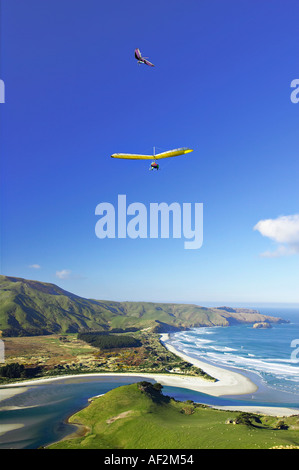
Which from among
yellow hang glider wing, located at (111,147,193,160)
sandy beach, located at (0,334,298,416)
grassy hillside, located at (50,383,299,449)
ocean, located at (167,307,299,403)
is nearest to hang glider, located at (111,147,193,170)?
yellow hang glider wing, located at (111,147,193,160)

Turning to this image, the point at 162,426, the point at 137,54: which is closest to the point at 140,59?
the point at 137,54

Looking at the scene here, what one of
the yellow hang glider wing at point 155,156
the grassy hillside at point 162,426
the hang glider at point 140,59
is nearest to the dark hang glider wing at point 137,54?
the hang glider at point 140,59

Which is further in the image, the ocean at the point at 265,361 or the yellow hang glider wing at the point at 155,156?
the ocean at the point at 265,361


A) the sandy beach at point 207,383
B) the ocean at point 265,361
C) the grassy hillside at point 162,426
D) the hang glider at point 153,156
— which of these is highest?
the hang glider at point 153,156

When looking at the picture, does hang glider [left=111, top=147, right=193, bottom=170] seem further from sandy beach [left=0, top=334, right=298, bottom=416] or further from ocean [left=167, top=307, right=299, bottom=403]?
ocean [left=167, top=307, right=299, bottom=403]

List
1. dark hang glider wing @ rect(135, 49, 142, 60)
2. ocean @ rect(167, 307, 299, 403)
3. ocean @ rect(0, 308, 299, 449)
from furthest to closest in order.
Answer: ocean @ rect(167, 307, 299, 403) < ocean @ rect(0, 308, 299, 449) < dark hang glider wing @ rect(135, 49, 142, 60)

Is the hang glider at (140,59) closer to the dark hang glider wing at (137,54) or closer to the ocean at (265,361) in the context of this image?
the dark hang glider wing at (137,54)

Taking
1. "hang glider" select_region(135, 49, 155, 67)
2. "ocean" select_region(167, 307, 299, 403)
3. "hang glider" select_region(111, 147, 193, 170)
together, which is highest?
"hang glider" select_region(135, 49, 155, 67)
